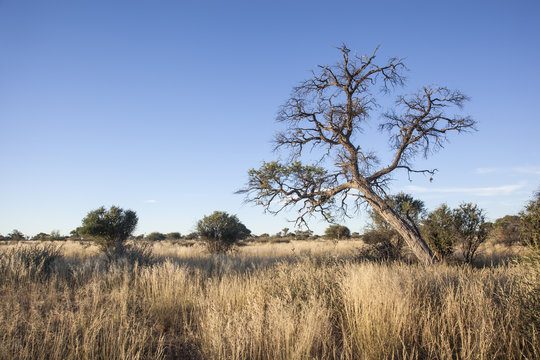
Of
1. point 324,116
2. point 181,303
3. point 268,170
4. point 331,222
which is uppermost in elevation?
point 324,116

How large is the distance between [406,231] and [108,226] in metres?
18.8

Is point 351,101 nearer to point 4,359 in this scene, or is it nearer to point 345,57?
point 345,57

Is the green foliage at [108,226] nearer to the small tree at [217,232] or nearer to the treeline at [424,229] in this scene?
the treeline at [424,229]

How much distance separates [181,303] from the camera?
6148 millimetres

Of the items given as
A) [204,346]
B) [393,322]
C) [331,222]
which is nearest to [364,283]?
[393,322]

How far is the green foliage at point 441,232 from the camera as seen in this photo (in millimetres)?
11773

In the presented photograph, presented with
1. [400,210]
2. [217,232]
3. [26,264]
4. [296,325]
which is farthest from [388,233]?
[26,264]

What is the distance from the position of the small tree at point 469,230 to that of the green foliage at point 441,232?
0.25 metres

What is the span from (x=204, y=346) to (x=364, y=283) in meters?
2.93

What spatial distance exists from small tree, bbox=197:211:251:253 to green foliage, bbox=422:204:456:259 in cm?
1204

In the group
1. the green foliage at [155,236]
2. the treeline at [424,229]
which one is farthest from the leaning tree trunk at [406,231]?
the green foliage at [155,236]

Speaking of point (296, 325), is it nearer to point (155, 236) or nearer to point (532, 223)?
point (532, 223)

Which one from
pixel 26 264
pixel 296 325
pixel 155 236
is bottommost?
pixel 296 325

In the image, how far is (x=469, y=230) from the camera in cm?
1141
